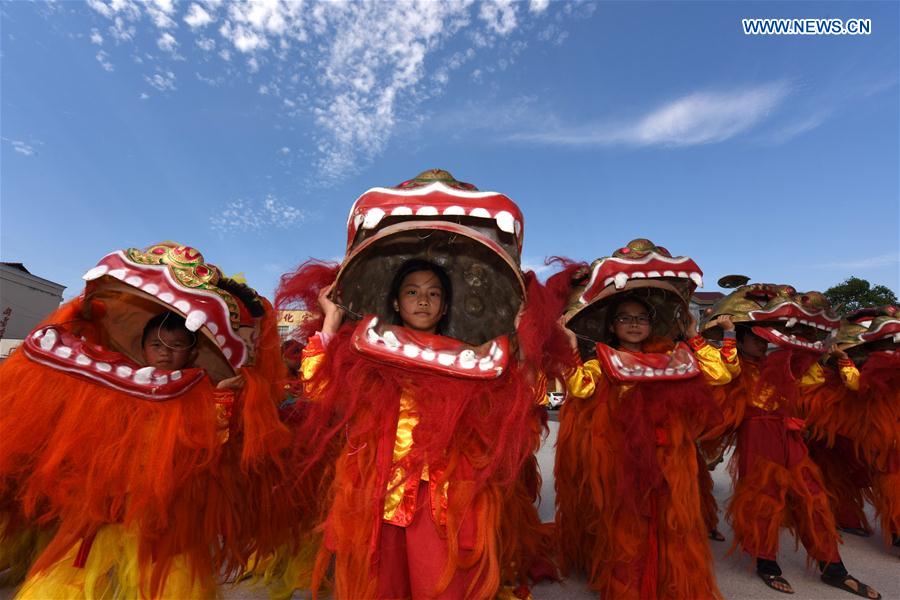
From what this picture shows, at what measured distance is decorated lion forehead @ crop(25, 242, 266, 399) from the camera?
1989 millimetres

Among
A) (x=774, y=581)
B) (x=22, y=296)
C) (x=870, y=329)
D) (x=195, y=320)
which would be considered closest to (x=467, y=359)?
(x=195, y=320)

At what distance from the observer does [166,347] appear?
2.40 m

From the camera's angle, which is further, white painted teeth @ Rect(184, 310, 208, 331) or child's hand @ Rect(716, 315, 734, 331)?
child's hand @ Rect(716, 315, 734, 331)

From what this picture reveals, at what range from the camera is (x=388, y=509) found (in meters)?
1.81

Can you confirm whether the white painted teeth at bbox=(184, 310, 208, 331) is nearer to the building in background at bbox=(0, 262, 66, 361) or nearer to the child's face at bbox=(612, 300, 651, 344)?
the child's face at bbox=(612, 300, 651, 344)

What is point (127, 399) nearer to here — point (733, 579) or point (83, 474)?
point (83, 474)

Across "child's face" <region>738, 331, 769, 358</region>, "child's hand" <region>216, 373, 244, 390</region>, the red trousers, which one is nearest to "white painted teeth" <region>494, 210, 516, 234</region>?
the red trousers

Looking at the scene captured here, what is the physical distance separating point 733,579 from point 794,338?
183 centimetres

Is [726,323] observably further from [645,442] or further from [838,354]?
[838,354]

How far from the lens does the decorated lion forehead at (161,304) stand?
1.99 meters

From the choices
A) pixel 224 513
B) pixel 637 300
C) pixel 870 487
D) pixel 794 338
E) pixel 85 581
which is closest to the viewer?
pixel 85 581

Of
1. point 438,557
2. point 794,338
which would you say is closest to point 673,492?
point 438,557

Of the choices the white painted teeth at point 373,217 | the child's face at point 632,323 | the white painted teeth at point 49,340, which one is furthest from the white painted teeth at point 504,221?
the white painted teeth at point 49,340

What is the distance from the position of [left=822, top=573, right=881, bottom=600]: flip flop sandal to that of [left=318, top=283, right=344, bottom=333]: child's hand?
3.90m
